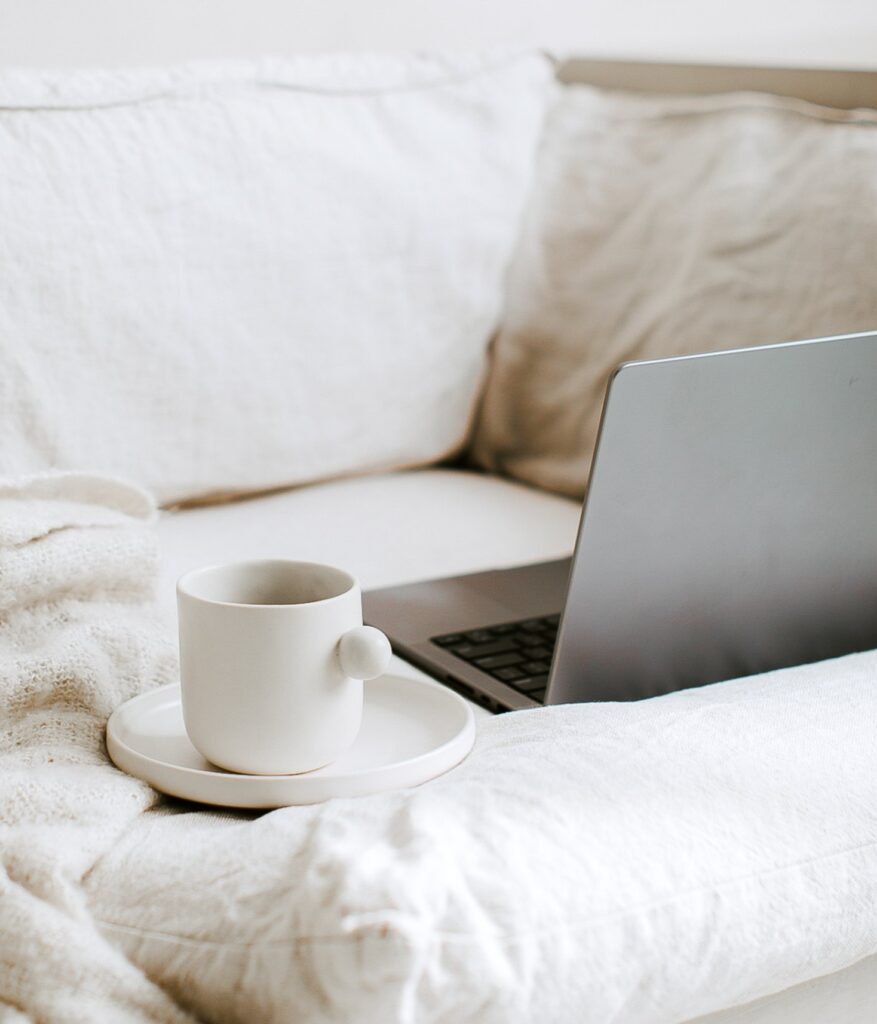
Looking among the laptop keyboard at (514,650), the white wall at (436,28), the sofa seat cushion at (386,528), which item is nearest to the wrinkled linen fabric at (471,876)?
the laptop keyboard at (514,650)

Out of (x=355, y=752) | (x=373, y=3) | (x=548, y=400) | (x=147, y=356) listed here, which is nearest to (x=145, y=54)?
(x=373, y=3)

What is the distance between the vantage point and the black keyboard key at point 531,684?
2.70 ft

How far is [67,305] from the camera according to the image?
106cm

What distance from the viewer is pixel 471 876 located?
541 millimetres

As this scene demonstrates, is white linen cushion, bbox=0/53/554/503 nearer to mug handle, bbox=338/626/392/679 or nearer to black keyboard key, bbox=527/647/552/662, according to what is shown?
black keyboard key, bbox=527/647/552/662

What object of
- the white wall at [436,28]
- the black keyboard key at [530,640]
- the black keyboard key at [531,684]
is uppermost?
the white wall at [436,28]

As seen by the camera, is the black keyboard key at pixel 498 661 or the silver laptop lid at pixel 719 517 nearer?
the silver laptop lid at pixel 719 517

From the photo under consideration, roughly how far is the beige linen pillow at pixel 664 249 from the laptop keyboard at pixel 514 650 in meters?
0.39

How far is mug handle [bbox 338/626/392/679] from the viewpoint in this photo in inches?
24.4

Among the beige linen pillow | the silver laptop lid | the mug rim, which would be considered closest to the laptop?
the silver laptop lid

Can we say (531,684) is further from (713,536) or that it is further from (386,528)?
(386,528)

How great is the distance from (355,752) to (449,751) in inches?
2.1

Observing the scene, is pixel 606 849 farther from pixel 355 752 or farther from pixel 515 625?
pixel 515 625

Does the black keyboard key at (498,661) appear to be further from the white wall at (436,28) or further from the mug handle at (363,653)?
the white wall at (436,28)
